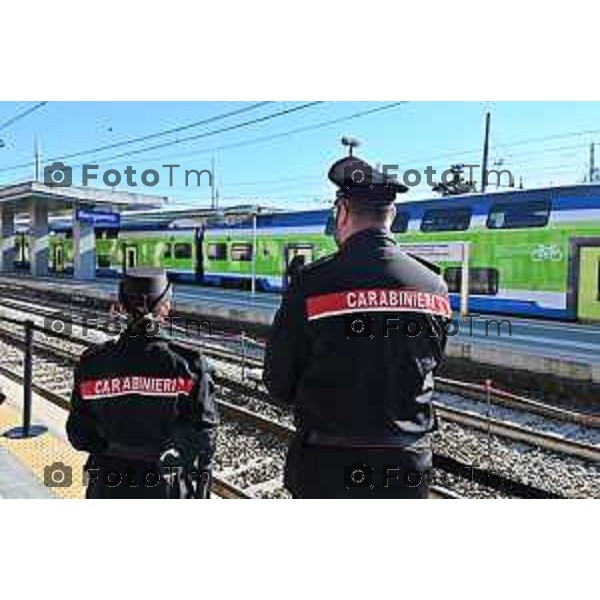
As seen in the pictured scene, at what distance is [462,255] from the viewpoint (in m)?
11.6

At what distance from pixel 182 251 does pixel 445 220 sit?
454 centimetres

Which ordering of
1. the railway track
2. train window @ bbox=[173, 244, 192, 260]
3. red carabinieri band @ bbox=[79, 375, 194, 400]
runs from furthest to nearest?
train window @ bbox=[173, 244, 192, 260] < the railway track < red carabinieri band @ bbox=[79, 375, 194, 400]

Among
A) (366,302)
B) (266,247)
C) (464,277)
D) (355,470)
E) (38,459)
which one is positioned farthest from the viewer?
(266,247)

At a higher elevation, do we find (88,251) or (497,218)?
(497,218)

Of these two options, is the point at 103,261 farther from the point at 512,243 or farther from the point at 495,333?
the point at 495,333

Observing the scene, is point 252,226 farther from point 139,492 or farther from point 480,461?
point 139,492

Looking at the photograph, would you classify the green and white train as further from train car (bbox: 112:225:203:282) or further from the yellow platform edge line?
the yellow platform edge line

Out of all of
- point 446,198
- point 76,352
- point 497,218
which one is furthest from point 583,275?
point 76,352

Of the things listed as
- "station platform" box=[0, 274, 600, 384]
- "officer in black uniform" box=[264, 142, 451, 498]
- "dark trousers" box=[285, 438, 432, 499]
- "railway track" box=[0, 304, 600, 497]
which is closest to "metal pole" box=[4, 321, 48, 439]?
"railway track" box=[0, 304, 600, 497]

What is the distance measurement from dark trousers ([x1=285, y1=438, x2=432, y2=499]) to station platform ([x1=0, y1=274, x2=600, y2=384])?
17.3 ft

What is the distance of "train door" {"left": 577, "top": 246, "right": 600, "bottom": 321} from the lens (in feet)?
32.7

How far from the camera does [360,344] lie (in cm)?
224

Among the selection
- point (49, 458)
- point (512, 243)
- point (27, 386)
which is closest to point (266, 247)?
point (512, 243)
